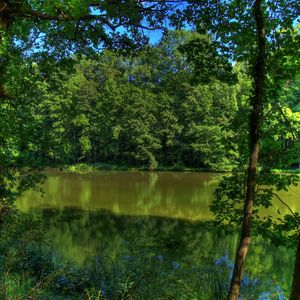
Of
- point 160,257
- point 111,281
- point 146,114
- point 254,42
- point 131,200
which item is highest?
point 146,114

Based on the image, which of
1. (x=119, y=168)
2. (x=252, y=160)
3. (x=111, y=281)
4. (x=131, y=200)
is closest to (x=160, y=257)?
(x=111, y=281)

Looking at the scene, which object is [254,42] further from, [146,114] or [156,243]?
[146,114]

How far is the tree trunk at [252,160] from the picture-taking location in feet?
11.3

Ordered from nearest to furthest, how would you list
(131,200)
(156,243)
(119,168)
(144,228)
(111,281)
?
(111,281) → (156,243) → (144,228) → (131,200) → (119,168)

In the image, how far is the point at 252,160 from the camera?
3574mm

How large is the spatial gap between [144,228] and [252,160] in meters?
9.42

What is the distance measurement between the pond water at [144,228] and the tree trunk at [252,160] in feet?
4.22

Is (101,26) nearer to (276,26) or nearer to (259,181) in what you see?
(276,26)

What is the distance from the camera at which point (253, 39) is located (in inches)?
155

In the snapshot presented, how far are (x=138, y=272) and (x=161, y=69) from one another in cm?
4337

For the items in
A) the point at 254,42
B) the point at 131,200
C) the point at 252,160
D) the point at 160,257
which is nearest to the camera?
the point at 252,160

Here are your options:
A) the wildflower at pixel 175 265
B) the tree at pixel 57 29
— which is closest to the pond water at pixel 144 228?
the wildflower at pixel 175 265

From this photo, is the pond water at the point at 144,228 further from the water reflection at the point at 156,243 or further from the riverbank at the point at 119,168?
the riverbank at the point at 119,168

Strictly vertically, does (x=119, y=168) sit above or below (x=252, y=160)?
below
